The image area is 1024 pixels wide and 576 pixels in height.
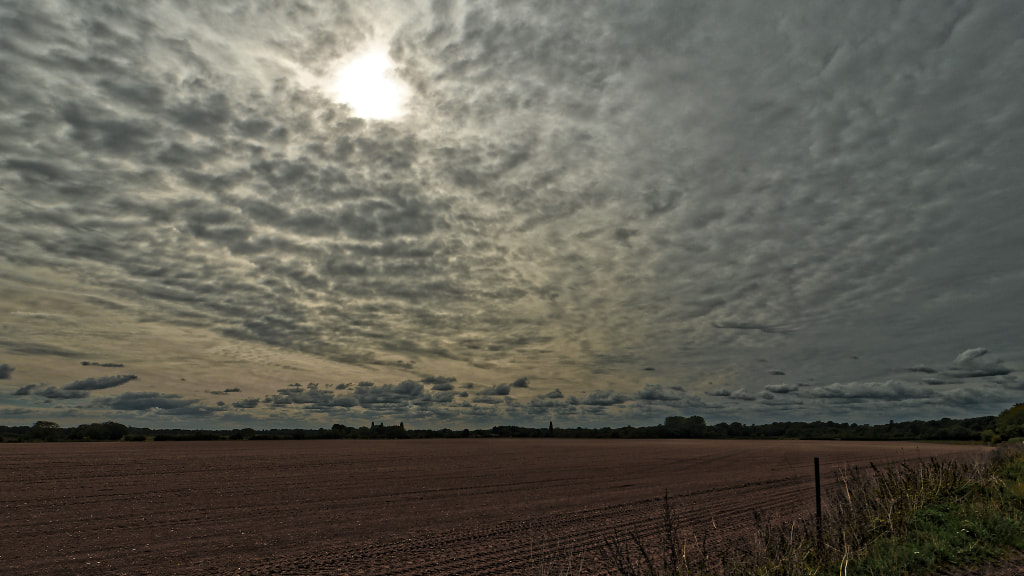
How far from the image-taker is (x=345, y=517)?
22.6 meters

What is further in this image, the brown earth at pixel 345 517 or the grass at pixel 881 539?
the brown earth at pixel 345 517

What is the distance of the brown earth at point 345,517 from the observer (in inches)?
607

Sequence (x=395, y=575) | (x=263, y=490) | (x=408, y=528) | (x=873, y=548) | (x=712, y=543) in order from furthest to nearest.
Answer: (x=263, y=490)
(x=408, y=528)
(x=712, y=543)
(x=395, y=575)
(x=873, y=548)

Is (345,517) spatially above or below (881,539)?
below

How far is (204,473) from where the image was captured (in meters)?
40.2

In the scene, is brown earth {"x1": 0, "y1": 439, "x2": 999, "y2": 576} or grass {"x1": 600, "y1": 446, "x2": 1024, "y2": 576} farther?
brown earth {"x1": 0, "y1": 439, "x2": 999, "y2": 576}

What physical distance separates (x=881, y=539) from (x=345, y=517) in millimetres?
18621

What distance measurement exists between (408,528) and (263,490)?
15.0 metres

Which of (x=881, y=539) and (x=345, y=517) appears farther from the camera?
(x=345, y=517)

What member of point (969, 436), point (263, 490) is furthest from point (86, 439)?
point (969, 436)

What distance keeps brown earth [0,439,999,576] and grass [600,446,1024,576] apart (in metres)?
2.25

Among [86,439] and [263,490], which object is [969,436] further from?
[86,439]

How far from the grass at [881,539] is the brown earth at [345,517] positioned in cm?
225

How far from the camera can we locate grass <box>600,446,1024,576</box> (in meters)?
10.8
